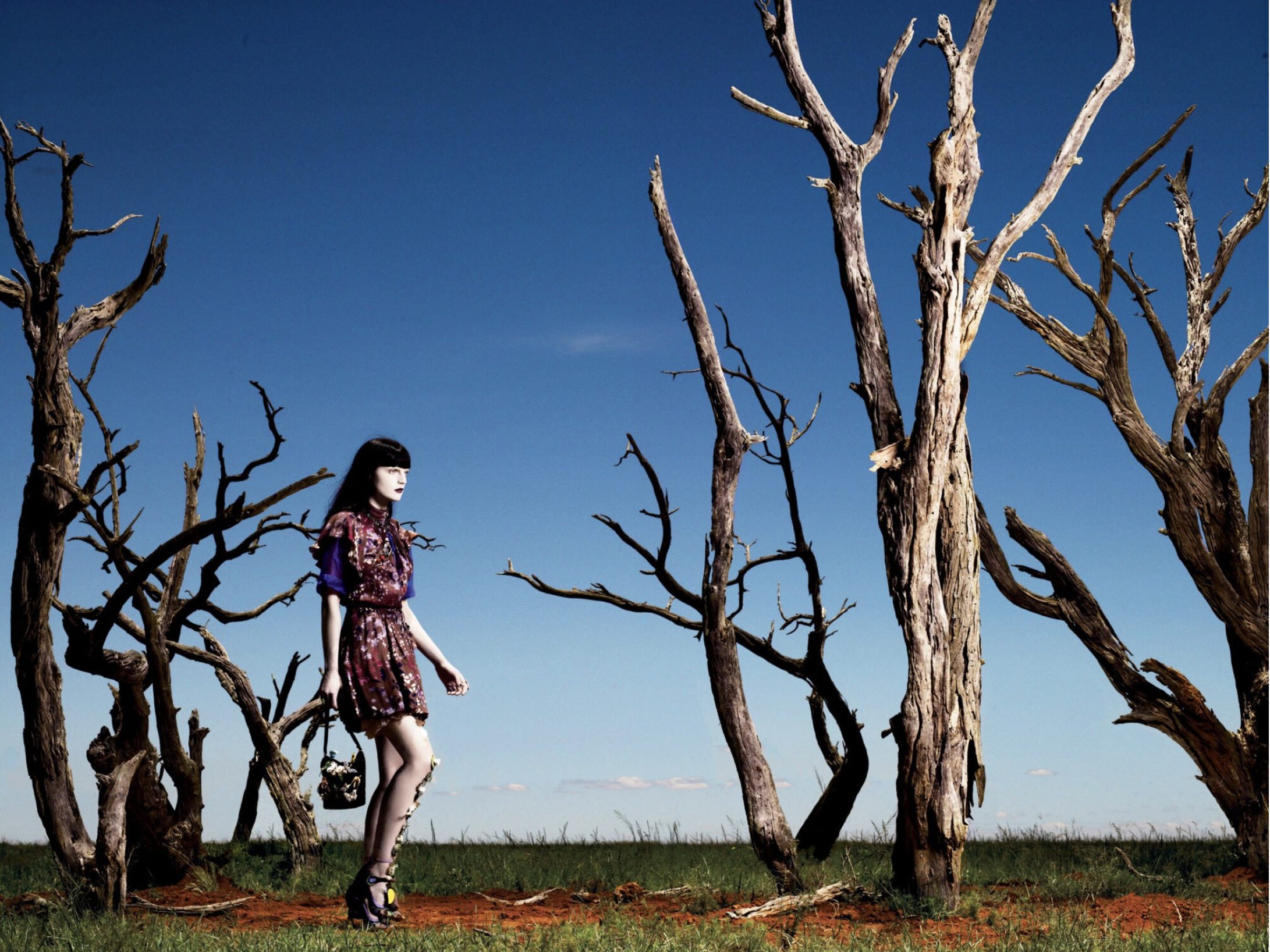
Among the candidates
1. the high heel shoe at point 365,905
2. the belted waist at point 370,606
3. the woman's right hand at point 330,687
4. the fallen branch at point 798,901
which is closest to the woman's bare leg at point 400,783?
the high heel shoe at point 365,905

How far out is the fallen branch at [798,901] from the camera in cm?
707

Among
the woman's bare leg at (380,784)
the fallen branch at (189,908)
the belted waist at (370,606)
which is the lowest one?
the fallen branch at (189,908)

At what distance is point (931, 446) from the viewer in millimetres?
7652

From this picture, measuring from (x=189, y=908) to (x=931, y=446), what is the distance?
18.3 ft

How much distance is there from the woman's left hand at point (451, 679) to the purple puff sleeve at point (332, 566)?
2.18 feet

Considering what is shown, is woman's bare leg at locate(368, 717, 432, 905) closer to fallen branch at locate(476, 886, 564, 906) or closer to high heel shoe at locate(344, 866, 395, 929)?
high heel shoe at locate(344, 866, 395, 929)

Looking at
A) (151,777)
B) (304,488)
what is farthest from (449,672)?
(151,777)

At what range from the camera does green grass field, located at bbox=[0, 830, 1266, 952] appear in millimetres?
5727

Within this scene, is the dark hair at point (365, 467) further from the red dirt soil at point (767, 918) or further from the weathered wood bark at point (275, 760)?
the weathered wood bark at point (275, 760)

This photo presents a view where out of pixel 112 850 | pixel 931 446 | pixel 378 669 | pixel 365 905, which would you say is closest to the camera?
pixel 378 669

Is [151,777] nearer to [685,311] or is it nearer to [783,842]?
[783,842]

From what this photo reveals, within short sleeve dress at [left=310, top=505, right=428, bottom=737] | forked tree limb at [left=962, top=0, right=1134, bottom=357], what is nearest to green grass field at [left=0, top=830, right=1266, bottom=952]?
short sleeve dress at [left=310, top=505, right=428, bottom=737]

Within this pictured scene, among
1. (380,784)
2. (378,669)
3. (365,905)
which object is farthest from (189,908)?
(378,669)

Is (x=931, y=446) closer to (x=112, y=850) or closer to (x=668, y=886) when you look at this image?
(x=668, y=886)
